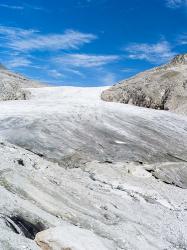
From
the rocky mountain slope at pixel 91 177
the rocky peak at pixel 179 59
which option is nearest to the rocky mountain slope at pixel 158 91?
the rocky peak at pixel 179 59

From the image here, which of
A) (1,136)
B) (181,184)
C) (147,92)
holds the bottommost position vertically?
(181,184)

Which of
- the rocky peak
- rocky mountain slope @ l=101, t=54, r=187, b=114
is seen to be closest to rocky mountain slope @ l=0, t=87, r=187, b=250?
rocky mountain slope @ l=101, t=54, r=187, b=114

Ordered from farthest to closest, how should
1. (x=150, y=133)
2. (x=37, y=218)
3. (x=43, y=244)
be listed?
1. (x=150, y=133)
2. (x=37, y=218)
3. (x=43, y=244)

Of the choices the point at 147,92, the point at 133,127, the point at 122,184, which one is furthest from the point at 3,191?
the point at 147,92

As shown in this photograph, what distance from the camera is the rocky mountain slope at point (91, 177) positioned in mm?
15844

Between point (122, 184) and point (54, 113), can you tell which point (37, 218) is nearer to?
point (122, 184)

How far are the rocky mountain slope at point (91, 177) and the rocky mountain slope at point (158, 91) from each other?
6382 mm

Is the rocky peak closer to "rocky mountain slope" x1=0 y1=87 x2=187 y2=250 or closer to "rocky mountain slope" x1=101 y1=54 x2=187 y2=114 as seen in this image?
"rocky mountain slope" x1=101 y1=54 x2=187 y2=114

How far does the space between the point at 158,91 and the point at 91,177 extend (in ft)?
71.8

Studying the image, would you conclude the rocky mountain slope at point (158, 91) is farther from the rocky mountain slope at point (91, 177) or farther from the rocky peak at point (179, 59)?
the rocky mountain slope at point (91, 177)

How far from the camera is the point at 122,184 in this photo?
25.5 meters

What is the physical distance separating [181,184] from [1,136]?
10.9 metres

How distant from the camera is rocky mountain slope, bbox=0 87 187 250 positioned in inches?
624

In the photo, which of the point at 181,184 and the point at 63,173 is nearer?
the point at 63,173
